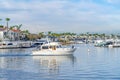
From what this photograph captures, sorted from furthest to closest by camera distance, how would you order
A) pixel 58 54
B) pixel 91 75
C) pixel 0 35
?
1. pixel 0 35
2. pixel 58 54
3. pixel 91 75

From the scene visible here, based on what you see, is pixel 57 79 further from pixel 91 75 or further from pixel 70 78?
pixel 91 75

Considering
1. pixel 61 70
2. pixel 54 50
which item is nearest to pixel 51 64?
pixel 61 70

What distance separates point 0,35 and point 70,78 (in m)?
A: 159

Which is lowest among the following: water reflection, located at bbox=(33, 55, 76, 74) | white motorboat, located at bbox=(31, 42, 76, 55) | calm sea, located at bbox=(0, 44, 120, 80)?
water reflection, located at bbox=(33, 55, 76, 74)

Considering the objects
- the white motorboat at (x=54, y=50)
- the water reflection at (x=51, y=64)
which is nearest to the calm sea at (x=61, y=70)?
the water reflection at (x=51, y=64)

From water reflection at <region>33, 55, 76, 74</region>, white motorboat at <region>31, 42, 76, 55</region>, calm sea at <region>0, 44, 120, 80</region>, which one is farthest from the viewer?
white motorboat at <region>31, 42, 76, 55</region>

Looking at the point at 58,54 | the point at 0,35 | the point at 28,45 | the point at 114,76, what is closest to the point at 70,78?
the point at 114,76

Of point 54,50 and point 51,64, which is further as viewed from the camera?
point 54,50

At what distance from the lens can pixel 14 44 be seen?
6176 inches

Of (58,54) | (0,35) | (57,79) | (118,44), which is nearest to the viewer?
(57,79)

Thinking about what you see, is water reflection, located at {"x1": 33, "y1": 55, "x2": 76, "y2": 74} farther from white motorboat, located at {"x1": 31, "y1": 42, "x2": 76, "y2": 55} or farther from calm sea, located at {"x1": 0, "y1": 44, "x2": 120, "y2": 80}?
white motorboat, located at {"x1": 31, "y1": 42, "x2": 76, "y2": 55}

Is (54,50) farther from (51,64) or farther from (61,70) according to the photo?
(61,70)

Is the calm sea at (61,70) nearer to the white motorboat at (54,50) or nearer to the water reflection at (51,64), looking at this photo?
the water reflection at (51,64)

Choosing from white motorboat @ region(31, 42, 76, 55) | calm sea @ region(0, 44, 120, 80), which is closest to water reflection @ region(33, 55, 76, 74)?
calm sea @ region(0, 44, 120, 80)
